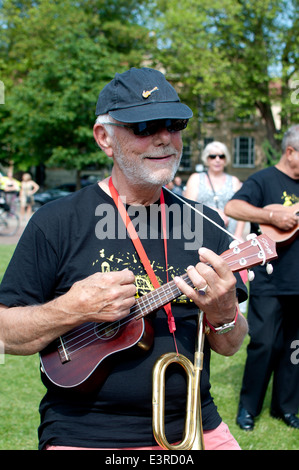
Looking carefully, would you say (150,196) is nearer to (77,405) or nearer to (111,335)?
(111,335)

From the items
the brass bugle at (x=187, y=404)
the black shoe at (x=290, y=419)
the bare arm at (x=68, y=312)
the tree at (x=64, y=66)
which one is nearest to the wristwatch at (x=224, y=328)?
the brass bugle at (x=187, y=404)

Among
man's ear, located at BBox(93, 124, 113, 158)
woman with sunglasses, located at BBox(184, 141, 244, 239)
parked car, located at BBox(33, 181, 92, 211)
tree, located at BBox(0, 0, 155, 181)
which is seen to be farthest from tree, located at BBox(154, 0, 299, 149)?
man's ear, located at BBox(93, 124, 113, 158)

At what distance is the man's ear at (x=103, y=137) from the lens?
2467mm

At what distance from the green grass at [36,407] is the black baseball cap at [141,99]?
2882 mm

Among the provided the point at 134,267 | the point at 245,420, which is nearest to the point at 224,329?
the point at 134,267

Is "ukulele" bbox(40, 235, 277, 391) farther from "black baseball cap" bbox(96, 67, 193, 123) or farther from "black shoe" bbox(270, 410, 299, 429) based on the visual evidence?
"black shoe" bbox(270, 410, 299, 429)

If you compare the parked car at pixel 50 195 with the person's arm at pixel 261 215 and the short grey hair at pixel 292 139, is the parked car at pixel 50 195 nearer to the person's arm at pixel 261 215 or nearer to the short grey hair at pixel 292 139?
the person's arm at pixel 261 215

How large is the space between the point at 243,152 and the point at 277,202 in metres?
39.8

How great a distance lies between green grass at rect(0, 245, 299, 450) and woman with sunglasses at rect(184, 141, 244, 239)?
2002 mm

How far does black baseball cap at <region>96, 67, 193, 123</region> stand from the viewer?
7.24 feet

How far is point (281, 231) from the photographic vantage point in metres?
4.29

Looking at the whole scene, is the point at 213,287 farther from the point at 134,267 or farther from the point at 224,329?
the point at 134,267

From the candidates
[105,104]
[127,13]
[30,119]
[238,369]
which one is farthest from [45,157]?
[105,104]

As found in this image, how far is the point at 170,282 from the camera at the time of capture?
2.10 metres
